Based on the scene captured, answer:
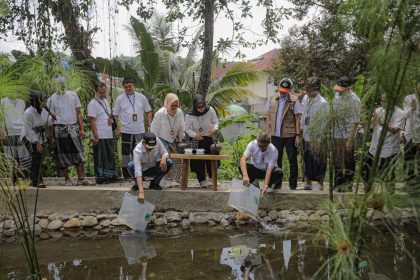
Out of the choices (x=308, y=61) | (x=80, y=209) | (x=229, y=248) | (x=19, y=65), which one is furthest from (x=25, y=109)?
(x=308, y=61)

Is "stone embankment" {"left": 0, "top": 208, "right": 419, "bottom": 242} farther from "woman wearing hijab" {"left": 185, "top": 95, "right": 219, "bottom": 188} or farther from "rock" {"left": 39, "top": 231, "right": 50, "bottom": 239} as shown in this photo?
"woman wearing hijab" {"left": 185, "top": 95, "right": 219, "bottom": 188}

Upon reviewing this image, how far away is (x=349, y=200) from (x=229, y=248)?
10.9ft

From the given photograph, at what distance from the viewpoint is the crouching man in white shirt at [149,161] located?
20.4ft

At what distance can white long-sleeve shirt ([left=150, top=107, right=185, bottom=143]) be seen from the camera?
22.9 ft

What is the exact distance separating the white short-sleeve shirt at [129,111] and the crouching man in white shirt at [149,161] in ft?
2.60

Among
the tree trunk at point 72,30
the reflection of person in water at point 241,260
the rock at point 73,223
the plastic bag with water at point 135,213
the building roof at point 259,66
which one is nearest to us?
the reflection of person in water at point 241,260

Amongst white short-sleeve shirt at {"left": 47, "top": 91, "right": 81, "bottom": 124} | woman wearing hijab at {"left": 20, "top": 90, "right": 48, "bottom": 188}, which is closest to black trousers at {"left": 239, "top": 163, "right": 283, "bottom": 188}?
white short-sleeve shirt at {"left": 47, "top": 91, "right": 81, "bottom": 124}

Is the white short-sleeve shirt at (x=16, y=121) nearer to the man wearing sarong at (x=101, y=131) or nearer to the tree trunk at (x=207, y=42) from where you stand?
the man wearing sarong at (x=101, y=131)

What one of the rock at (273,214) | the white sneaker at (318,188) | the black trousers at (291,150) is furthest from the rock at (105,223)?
the white sneaker at (318,188)

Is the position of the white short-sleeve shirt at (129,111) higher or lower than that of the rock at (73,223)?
higher

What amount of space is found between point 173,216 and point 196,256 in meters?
1.54

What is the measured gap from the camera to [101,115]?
7.16 meters

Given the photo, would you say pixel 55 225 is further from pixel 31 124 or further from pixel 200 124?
pixel 200 124

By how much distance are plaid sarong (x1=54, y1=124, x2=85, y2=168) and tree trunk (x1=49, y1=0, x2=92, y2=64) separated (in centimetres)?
250
